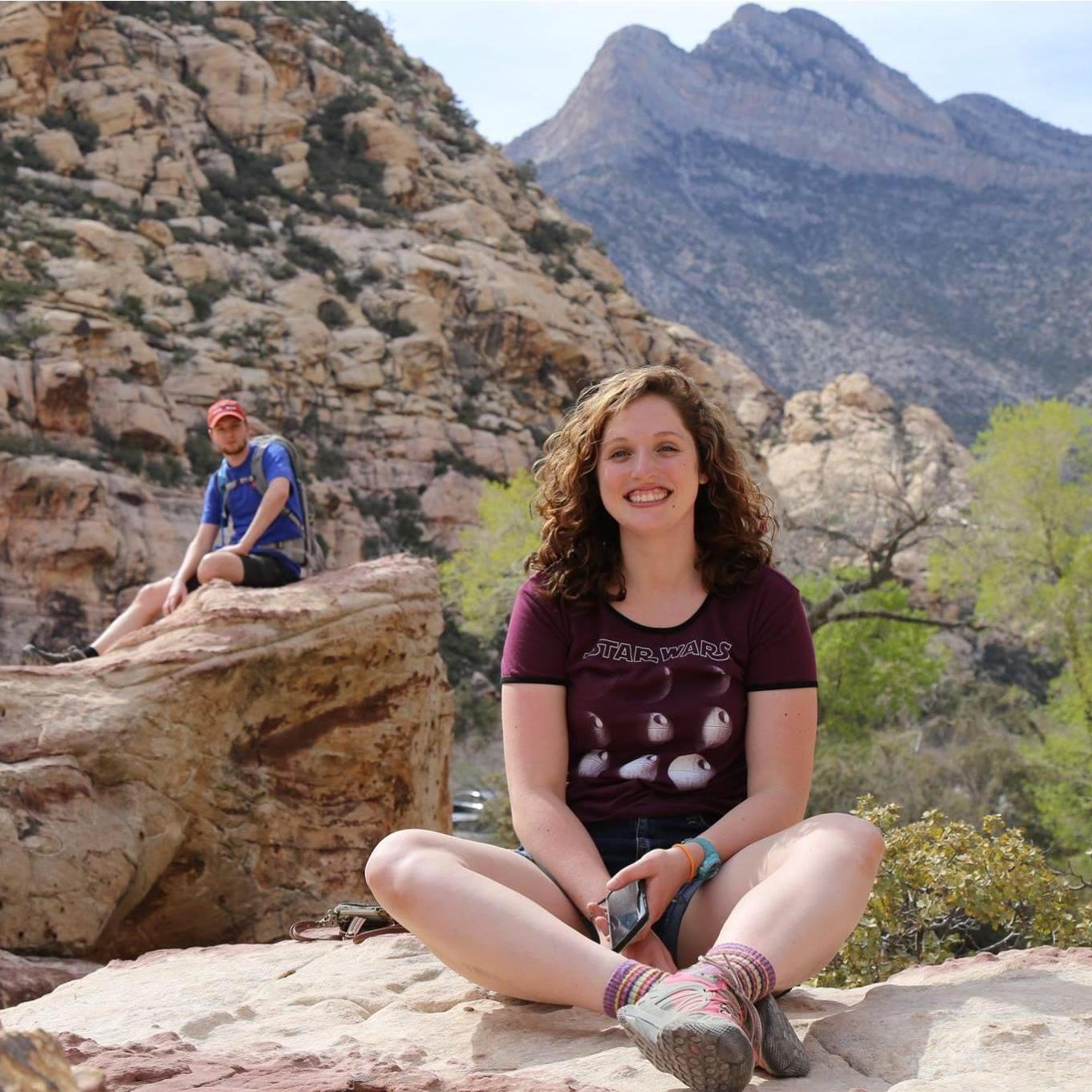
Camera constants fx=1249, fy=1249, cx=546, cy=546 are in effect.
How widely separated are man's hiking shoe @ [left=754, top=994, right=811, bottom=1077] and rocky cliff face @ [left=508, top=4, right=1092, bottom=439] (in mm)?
56685

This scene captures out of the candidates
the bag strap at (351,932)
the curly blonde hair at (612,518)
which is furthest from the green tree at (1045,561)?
the curly blonde hair at (612,518)

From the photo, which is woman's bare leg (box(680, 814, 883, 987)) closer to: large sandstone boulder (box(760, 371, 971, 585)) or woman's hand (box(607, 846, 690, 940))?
woman's hand (box(607, 846, 690, 940))

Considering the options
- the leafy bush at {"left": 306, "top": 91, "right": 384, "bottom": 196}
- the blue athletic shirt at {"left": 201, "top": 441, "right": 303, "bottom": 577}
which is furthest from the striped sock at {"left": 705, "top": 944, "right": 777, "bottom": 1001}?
the leafy bush at {"left": 306, "top": 91, "right": 384, "bottom": 196}

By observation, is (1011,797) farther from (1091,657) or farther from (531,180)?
(531,180)

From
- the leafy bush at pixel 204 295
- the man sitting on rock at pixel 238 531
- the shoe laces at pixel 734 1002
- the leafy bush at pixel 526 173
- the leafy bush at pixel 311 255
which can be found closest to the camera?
the shoe laces at pixel 734 1002

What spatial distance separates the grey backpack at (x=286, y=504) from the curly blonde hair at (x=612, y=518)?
3.28 m

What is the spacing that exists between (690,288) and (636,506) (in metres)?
63.9

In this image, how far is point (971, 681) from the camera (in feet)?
85.2

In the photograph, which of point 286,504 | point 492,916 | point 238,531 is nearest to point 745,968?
point 492,916

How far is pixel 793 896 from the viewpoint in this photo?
2.23 meters

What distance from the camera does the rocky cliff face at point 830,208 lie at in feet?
205

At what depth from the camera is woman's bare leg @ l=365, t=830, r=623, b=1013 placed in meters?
2.21

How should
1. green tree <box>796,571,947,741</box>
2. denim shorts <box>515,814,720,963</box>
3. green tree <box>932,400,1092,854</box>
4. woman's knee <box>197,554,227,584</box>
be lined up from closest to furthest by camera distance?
denim shorts <box>515,814,720,963</box> → woman's knee <box>197,554,227,584</box> → green tree <box>932,400,1092,854</box> → green tree <box>796,571,947,741</box>

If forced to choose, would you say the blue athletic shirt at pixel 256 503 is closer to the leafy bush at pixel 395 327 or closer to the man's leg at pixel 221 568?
the man's leg at pixel 221 568
